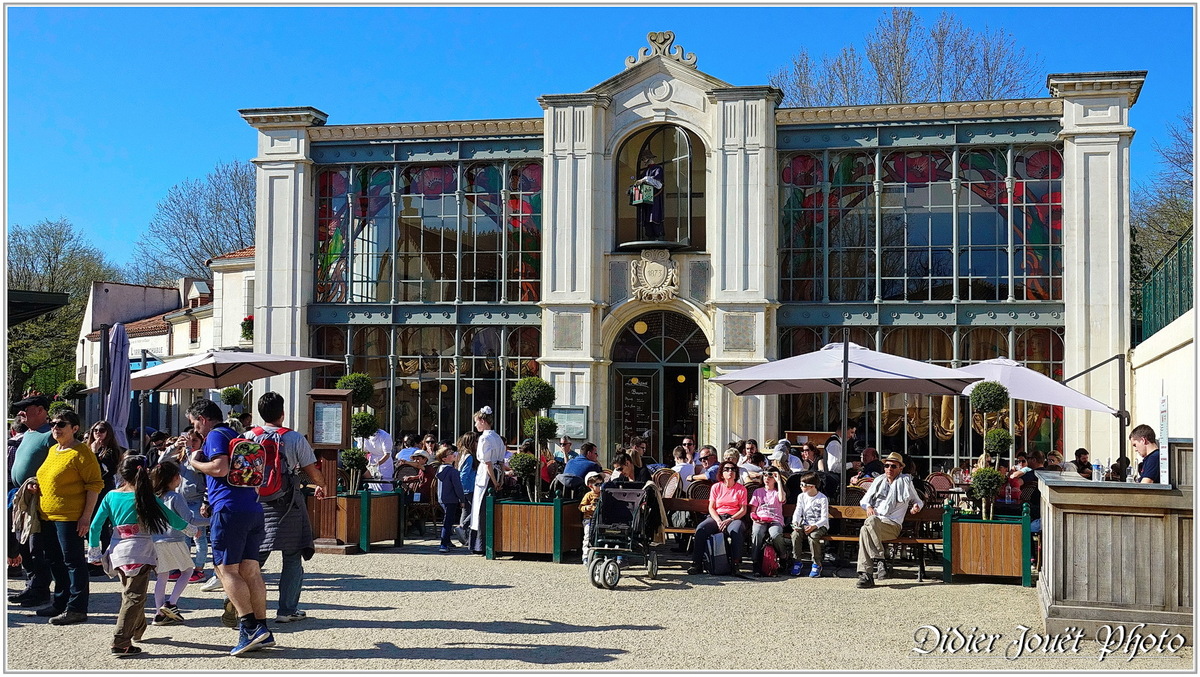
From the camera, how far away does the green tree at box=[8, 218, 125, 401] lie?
141 feet

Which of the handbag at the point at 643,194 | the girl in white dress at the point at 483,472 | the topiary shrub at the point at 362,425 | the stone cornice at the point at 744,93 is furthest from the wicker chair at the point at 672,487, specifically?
the stone cornice at the point at 744,93

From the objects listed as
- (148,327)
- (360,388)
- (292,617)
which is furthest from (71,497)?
(148,327)

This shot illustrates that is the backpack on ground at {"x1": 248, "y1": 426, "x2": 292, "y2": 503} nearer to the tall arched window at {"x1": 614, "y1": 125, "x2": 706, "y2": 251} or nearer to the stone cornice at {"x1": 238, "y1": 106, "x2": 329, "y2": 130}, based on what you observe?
the tall arched window at {"x1": 614, "y1": 125, "x2": 706, "y2": 251}

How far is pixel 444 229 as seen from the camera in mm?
23594

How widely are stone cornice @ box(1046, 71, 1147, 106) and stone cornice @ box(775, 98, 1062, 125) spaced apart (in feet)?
0.94

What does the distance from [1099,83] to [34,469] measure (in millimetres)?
18014

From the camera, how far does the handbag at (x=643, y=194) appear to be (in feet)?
72.8

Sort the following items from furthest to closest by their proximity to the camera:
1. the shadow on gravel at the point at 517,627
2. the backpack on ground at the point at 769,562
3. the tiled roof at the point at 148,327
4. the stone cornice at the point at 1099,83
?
the tiled roof at the point at 148,327 < the stone cornice at the point at 1099,83 < the backpack on ground at the point at 769,562 < the shadow on gravel at the point at 517,627

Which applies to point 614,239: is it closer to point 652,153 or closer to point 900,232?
point 652,153

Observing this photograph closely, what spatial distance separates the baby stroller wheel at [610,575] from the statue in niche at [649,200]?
1183 centimetres

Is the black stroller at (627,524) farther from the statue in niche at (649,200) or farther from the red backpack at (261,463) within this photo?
the statue in niche at (649,200)

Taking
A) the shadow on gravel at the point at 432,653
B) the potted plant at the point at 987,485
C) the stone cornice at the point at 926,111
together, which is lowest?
the shadow on gravel at the point at 432,653

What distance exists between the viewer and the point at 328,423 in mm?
13805

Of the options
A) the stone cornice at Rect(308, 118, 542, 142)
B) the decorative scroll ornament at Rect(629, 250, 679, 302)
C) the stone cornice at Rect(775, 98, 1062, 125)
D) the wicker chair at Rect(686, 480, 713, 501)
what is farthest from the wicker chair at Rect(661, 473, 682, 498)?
the stone cornice at Rect(308, 118, 542, 142)
